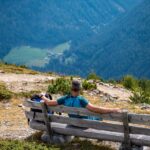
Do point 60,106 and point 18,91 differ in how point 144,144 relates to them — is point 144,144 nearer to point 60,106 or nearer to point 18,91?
point 60,106

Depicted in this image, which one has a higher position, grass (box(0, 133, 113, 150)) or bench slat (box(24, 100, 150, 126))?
bench slat (box(24, 100, 150, 126))

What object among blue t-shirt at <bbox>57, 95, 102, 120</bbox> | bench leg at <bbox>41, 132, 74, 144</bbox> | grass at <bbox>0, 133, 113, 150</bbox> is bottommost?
grass at <bbox>0, 133, 113, 150</bbox>

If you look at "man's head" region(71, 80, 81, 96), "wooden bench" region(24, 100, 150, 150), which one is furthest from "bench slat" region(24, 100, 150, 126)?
"man's head" region(71, 80, 81, 96)

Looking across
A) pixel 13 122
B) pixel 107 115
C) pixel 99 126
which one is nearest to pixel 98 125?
pixel 99 126

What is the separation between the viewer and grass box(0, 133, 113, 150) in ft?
49.5

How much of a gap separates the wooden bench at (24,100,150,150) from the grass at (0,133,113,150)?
0.41 m

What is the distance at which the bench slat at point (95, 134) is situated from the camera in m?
14.7

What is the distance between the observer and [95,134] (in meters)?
15.5

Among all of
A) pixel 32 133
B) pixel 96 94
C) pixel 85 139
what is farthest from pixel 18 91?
pixel 85 139

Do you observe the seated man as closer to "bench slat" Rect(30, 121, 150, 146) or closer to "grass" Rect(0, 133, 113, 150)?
"bench slat" Rect(30, 121, 150, 146)

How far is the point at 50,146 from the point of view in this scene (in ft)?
52.5

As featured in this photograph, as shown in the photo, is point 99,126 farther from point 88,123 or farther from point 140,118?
point 140,118

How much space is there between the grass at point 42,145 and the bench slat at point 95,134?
421mm

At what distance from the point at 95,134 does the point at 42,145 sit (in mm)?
1684
